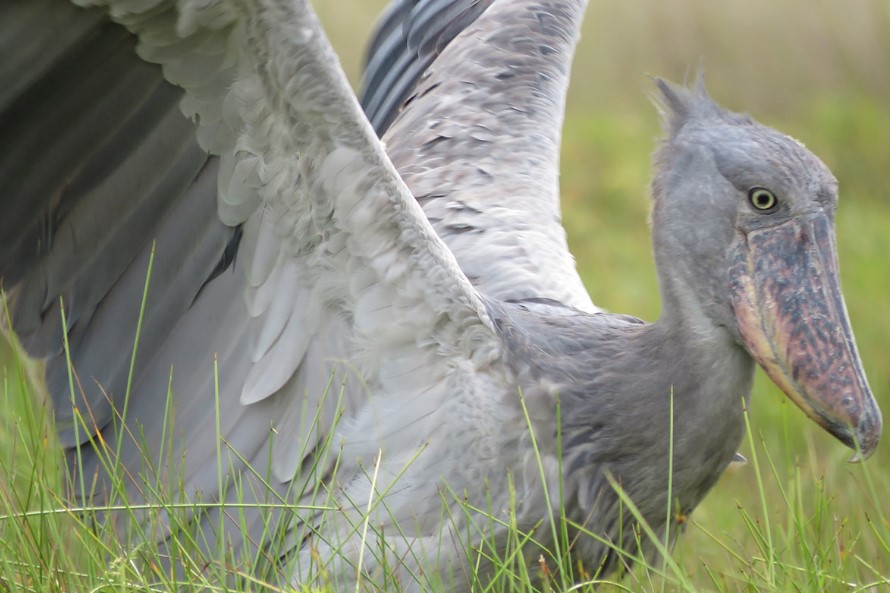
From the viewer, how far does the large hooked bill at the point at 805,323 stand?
2.54 meters

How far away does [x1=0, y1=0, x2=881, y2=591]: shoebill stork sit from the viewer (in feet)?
8.09

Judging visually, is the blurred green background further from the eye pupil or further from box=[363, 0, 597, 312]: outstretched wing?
the eye pupil

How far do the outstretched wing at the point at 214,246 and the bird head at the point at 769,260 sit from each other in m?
0.45

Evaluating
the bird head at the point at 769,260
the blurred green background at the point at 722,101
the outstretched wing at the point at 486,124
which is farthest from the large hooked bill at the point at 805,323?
the blurred green background at the point at 722,101

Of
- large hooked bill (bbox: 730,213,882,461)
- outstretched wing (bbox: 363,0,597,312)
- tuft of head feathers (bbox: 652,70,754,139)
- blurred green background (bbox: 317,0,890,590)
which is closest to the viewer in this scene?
large hooked bill (bbox: 730,213,882,461)

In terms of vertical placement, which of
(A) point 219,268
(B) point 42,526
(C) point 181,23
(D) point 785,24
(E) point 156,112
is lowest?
(B) point 42,526

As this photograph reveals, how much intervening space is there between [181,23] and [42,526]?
2.82ft

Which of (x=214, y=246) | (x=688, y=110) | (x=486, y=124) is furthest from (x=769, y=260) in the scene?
(x=486, y=124)

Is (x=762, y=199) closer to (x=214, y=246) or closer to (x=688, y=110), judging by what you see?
(x=688, y=110)

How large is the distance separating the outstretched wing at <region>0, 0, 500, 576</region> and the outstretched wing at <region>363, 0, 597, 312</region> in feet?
2.46

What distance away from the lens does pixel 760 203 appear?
8.79 feet

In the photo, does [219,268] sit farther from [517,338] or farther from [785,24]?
[785,24]

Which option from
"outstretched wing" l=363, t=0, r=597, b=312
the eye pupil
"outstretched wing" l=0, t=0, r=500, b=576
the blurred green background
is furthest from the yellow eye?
the blurred green background

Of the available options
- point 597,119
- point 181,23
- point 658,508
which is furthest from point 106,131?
point 597,119
